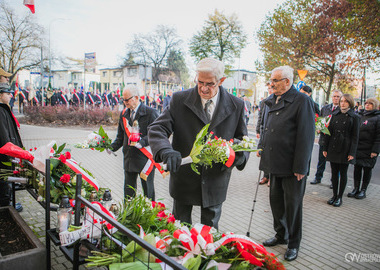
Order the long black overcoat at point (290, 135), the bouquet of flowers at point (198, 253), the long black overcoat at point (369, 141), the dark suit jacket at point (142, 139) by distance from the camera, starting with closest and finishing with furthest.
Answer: the bouquet of flowers at point (198, 253), the long black overcoat at point (290, 135), the dark suit jacket at point (142, 139), the long black overcoat at point (369, 141)

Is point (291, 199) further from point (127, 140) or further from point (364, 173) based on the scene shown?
point (364, 173)

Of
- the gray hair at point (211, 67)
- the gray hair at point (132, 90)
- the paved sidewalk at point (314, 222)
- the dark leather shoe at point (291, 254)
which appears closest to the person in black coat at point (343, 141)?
the paved sidewalk at point (314, 222)

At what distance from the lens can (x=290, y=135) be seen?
3406 mm

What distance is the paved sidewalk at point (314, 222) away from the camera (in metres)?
3.59

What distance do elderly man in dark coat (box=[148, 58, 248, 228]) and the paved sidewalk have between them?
70cm

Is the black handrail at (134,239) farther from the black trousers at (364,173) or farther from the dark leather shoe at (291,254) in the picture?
the black trousers at (364,173)

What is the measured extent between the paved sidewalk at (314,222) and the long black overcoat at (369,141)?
2.79 ft

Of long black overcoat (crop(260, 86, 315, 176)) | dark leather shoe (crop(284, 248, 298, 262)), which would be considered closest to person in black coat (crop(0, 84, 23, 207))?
long black overcoat (crop(260, 86, 315, 176))

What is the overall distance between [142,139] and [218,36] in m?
37.6

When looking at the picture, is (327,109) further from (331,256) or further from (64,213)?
(64,213)

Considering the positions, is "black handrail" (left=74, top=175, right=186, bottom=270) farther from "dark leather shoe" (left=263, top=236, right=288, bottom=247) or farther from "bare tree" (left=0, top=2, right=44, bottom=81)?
"bare tree" (left=0, top=2, right=44, bottom=81)

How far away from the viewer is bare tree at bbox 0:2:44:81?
1133 inches

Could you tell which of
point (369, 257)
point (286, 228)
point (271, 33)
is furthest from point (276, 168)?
point (271, 33)

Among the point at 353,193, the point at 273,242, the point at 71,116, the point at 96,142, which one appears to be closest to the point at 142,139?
the point at 96,142
